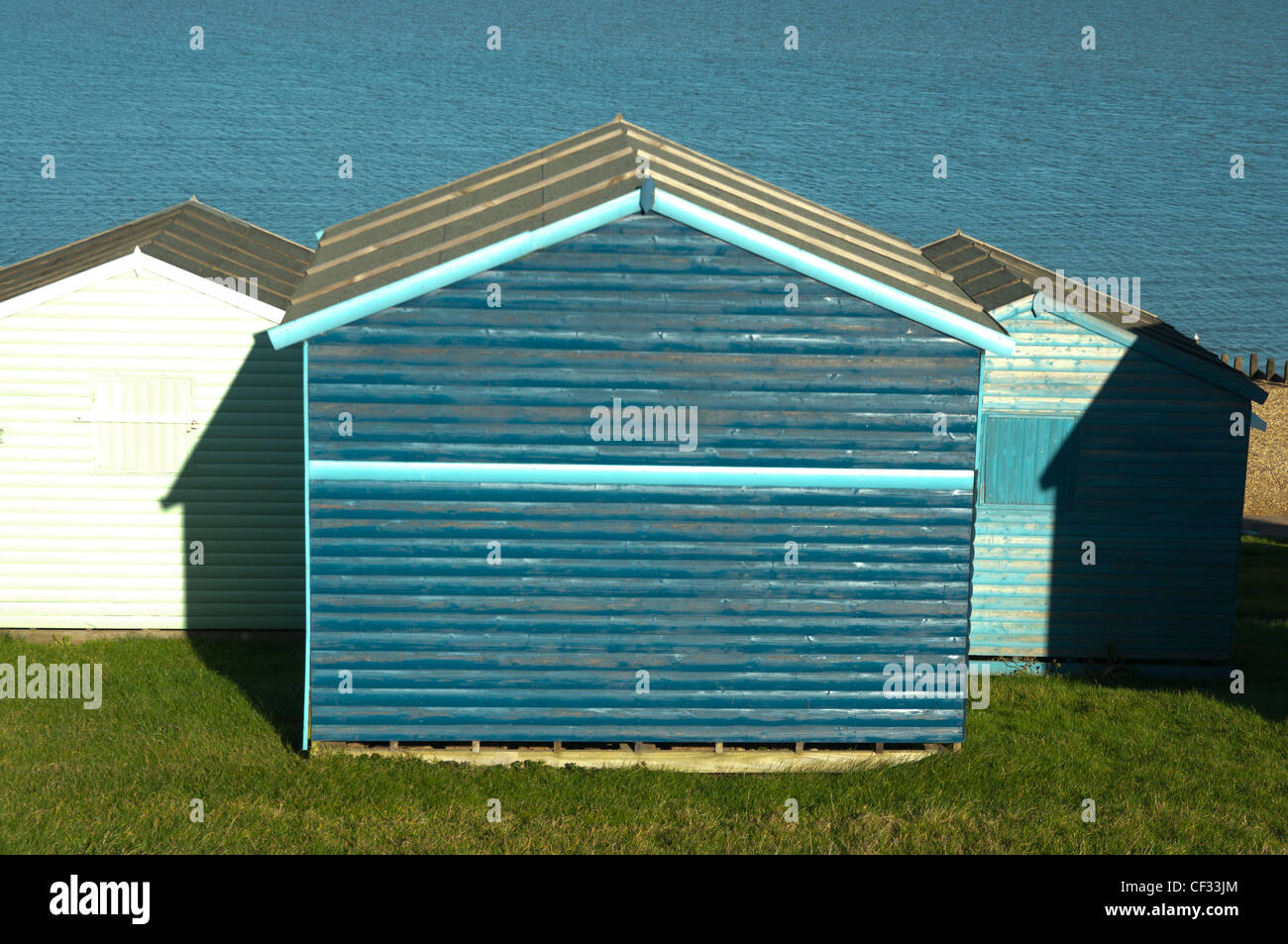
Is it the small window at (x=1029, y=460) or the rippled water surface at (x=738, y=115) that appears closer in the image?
the small window at (x=1029, y=460)

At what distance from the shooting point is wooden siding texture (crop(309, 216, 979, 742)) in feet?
37.1

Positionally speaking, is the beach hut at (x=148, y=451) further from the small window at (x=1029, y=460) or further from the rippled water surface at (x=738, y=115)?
the rippled water surface at (x=738, y=115)

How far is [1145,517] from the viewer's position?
1515cm

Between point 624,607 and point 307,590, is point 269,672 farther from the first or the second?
point 624,607

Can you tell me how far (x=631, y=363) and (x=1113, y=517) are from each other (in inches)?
263

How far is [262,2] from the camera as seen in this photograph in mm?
116375

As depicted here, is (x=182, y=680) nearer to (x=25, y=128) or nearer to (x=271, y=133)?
(x=271, y=133)

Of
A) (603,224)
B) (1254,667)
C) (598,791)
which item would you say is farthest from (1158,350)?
(598,791)

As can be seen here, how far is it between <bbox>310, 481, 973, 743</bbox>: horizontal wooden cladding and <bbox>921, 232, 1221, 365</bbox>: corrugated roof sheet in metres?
4.64

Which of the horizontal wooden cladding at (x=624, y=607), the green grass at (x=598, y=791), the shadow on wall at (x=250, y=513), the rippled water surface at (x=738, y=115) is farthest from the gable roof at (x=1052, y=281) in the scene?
the rippled water surface at (x=738, y=115)

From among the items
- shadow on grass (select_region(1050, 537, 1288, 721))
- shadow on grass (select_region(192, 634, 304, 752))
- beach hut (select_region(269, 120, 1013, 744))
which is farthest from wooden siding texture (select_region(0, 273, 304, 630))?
shadow on grass (select_region(1050, 537, 1288, 721))

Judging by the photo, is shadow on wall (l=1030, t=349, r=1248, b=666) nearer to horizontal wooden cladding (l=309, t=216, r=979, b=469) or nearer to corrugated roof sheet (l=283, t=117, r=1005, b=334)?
corrugated roof sheet (l=283, t=117, r=1005, b=334)

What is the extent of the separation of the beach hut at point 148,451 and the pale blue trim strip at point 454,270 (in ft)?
12.9

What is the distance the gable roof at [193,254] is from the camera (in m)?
15.3
